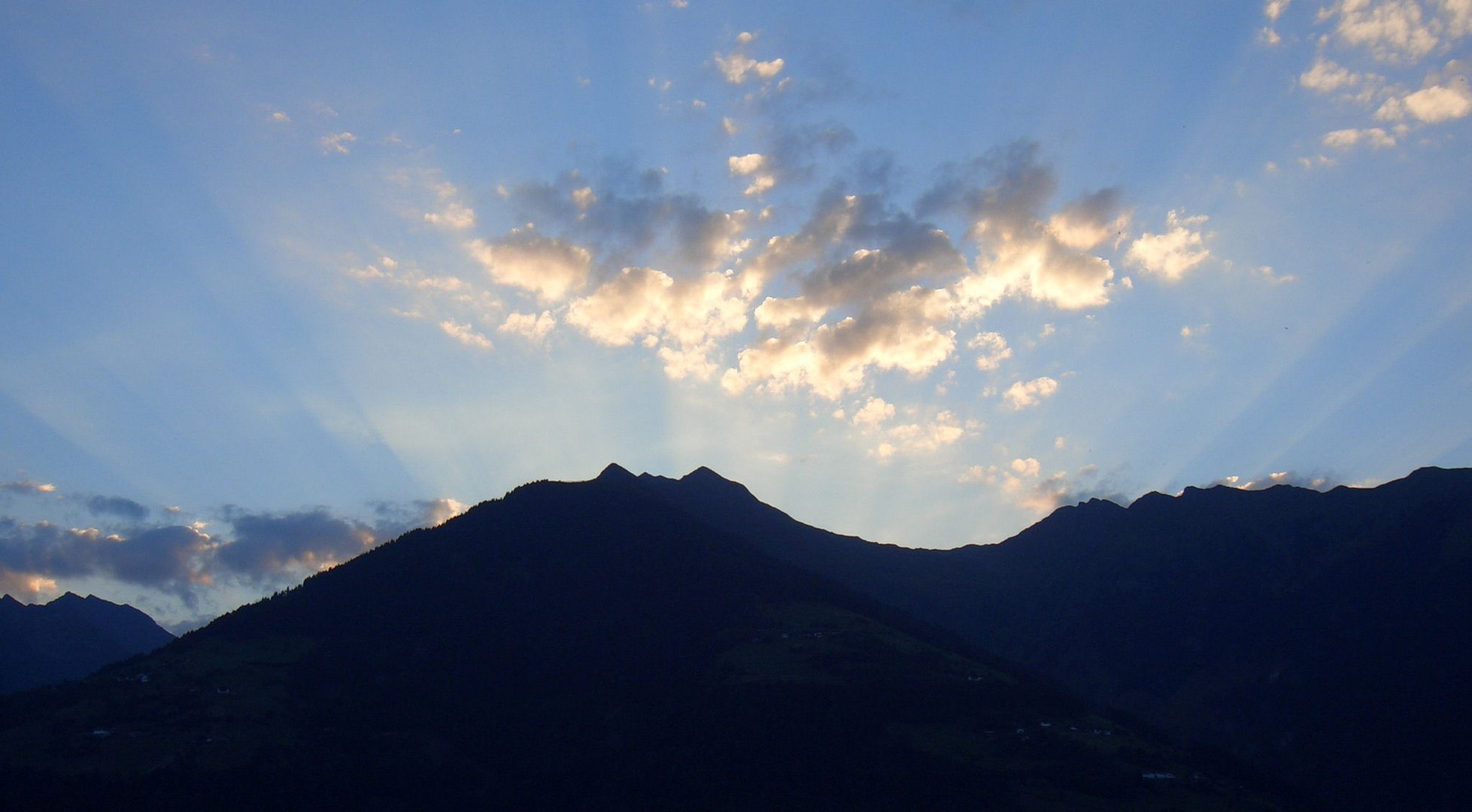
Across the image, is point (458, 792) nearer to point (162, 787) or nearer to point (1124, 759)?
point (162, 787)

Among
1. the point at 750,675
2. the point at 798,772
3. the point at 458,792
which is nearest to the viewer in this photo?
the point at 798,772

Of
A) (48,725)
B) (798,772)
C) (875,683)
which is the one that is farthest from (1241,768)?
(48,725)

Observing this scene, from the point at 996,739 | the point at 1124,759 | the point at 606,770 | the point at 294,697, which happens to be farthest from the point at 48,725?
the point at 1124,759

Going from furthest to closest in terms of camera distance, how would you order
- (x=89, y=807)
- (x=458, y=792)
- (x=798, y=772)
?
(x=458, y=792), (x=798, y=772), (x=89, y=807)

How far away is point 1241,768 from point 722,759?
97.0 metres

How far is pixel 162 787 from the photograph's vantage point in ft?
517

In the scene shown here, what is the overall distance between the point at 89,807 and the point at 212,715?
92.7 ft

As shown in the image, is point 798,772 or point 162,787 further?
point 798,772

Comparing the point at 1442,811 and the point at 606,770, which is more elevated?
the point at 606,770

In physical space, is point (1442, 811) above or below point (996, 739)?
below

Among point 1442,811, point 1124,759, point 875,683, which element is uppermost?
point 875,683

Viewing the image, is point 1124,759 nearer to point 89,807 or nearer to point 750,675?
point 750,675

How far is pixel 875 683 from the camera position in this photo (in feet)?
619

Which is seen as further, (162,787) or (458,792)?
(458,792)
